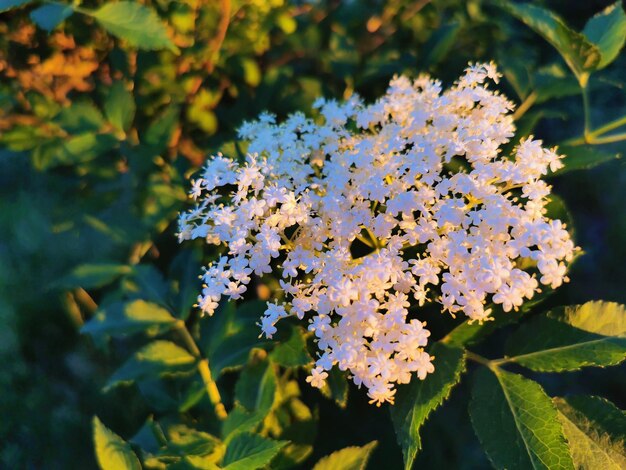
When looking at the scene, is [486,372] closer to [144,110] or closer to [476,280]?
[476,280]

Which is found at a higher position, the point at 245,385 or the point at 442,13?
the point at 442,13

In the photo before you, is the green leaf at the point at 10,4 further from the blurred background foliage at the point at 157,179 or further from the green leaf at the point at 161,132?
the green leaf at the point at 161,132

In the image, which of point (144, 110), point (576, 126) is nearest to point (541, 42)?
point (576, 126)

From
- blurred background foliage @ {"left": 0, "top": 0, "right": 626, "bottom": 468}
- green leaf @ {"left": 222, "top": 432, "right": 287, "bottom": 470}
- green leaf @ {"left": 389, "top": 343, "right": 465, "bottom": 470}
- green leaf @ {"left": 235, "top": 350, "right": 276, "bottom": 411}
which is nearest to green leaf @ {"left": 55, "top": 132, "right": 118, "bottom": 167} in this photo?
blurred background foliage @ {"left": 0, "top": 0, "right": 626, "bottom": 468}

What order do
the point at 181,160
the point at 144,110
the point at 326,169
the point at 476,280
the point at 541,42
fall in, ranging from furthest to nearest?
1. the point at 541,42
2. the point at 144,110
3. the point at 181,160
4. the point at 326,169
5. the point at 476,280

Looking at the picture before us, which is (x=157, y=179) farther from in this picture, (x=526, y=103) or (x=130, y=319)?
(x=526, y=103)

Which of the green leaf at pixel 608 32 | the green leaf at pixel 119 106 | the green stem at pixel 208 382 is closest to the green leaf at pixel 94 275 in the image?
the green stem at pixel 208 382

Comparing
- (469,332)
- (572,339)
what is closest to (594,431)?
(572,339)
